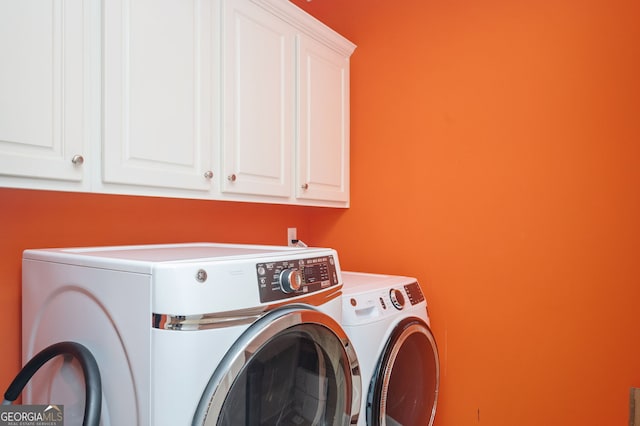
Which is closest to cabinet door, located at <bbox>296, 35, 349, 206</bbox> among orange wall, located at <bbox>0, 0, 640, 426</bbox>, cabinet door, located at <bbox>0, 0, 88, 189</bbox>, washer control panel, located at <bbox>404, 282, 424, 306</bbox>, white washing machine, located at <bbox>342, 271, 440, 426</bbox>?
orange wall, located at <bbox>0, 0, 640, 426</bbox>

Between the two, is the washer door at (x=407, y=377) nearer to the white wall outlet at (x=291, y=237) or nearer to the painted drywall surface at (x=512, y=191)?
the painted drywall surface at (x=512, y=191)

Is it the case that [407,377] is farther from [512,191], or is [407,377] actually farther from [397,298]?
[512,191]

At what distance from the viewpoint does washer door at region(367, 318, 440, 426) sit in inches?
57.4

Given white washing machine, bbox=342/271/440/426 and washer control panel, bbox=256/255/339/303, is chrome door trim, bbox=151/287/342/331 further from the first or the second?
white washing machine, bbox=342/271/440/426

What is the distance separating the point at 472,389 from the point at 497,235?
2.37ft

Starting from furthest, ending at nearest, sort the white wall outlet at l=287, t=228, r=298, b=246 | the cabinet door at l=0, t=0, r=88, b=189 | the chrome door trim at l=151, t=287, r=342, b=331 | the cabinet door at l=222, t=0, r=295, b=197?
1. the white wall outlet at l=287, t=228, r=298, b=246
2. the cabinet door at l=222, t=0, r=295, b=197
3. the cabinet door at l=0, t=0, r=88, b=189
4. the chrome door trim at l=151, t=287, r=342, b=331

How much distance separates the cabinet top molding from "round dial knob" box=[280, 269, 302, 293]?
116cm

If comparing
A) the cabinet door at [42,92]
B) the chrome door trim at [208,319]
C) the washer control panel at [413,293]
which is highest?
the cabinet door at [42,92]

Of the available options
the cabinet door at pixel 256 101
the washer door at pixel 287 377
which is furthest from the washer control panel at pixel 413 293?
the cabinet door at pixel 256 101

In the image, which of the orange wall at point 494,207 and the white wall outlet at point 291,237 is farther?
the white wall outlet at point 291,237

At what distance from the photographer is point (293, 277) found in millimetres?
1110

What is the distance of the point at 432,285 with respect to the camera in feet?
6.68

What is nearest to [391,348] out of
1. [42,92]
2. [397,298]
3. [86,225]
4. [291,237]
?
[397,298]

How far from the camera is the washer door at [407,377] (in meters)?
1.46
